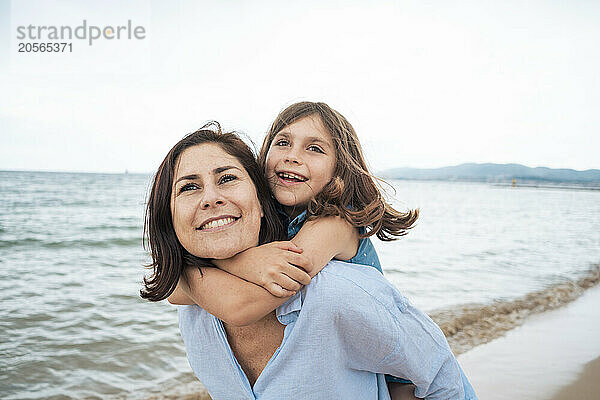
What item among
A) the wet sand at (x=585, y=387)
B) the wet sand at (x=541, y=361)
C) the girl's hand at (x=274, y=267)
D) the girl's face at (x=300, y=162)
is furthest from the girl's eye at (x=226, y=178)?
the wet sand at (x=585, y=387)

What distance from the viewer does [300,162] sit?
8.02ft

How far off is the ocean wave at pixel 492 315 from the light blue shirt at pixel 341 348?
13.4 feet

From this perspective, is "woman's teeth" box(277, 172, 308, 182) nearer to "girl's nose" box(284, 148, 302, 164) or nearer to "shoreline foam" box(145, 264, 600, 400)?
"girl's nose" box(284, 148, 302, 164)

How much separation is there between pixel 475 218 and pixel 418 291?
16051 millimetres

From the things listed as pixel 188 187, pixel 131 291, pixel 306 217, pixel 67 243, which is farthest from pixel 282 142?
pixel 67 243

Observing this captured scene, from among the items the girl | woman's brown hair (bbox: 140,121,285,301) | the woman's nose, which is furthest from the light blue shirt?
the woman's nose

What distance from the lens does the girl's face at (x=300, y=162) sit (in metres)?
2.41

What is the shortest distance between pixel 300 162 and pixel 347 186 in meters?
0.25

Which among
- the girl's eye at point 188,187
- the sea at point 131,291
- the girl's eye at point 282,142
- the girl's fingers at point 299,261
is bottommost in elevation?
the sea at point 131,291

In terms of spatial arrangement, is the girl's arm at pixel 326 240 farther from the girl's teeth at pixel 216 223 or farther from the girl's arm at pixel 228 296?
the girl's teeth at pixel 216 223

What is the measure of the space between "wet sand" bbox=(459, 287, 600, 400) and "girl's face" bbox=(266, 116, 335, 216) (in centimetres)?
295

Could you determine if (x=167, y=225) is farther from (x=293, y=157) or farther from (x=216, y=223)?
(x=293, y=157)

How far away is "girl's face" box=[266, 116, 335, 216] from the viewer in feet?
7.89

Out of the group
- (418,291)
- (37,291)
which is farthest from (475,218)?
(37,291)
